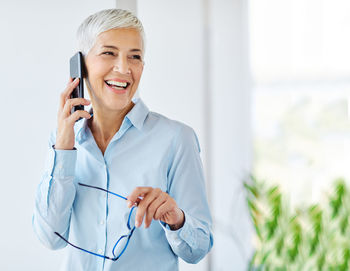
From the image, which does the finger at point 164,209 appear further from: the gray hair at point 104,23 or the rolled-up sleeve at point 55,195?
the gray hair at point 104,23

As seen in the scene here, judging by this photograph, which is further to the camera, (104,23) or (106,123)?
(106,123)

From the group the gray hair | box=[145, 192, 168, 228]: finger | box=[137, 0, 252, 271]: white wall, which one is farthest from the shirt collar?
box=[137, 0, 252, 271]: white wall

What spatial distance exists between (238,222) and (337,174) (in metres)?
0.69

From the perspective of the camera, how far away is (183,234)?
1.12m

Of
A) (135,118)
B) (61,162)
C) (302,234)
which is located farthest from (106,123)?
(302,234)

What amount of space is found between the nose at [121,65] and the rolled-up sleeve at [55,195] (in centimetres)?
26

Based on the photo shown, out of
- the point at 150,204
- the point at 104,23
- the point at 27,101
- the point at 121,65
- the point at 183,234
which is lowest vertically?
the point at 183,234

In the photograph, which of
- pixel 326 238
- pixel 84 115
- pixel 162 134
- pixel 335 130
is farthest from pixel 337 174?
pixel 84 115

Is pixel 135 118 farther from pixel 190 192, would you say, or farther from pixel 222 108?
pixel 222 108

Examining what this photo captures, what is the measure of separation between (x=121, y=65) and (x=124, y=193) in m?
0.36

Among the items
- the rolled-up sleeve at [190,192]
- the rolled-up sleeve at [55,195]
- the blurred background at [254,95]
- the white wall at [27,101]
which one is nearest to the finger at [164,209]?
the rolled-up sleeve at [190,192]

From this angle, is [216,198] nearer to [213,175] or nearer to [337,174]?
[213,175]

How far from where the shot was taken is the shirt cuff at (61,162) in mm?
1169

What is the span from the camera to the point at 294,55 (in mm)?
2688
